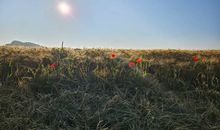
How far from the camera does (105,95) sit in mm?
4113

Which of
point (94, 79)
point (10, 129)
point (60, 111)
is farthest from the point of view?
point (94, 79)

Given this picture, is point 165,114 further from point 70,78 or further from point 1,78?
point 1,78

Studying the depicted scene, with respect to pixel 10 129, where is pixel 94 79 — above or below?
above

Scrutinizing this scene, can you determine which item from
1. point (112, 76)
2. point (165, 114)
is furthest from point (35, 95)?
point (165, 114)

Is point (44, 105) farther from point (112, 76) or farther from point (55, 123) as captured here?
point (112, 76)

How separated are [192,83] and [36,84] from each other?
2.51 meters

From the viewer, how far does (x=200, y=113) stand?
391 cm

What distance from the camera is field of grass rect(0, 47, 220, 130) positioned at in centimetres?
358

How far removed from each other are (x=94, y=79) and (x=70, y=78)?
0.38 meters

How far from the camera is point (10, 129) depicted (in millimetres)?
3441

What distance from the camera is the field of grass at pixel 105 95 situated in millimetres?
3584

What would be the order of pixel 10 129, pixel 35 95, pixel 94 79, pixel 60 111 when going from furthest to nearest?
pixel 94 79 < pixel 35 95 < pixel 60 111 < pixel 10 129

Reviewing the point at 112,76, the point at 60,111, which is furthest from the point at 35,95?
the point at 112,76

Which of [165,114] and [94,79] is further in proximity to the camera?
[94,79]
